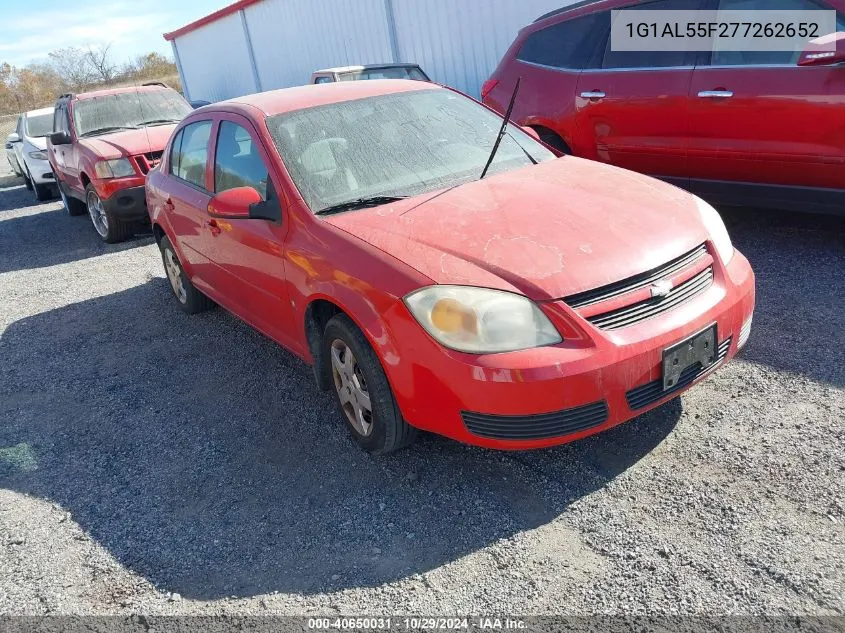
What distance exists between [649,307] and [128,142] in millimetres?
7577

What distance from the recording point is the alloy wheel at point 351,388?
3.18m

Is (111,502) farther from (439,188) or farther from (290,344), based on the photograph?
(439,188)

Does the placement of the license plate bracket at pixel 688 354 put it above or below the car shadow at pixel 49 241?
above

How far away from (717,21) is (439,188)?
3036mm

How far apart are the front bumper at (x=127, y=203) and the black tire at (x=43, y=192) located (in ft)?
18.1

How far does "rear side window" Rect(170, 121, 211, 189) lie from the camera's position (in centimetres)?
459

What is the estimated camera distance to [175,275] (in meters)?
5.74

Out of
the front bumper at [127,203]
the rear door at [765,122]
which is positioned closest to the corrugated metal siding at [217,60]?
the front bumper at [127,203]

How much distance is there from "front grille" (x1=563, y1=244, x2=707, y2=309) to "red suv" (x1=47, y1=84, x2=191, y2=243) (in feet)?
22.6

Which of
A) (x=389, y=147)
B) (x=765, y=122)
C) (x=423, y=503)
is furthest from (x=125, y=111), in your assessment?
(x=423, y=503)

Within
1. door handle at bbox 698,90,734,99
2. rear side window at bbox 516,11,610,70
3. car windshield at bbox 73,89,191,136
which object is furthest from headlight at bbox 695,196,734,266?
car windshield at bbox 73,89,191,136

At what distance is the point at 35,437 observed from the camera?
4062mm

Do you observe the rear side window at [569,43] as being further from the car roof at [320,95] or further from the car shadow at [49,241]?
the car shadow at [49,241]

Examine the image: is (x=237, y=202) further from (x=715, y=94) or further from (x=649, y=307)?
(x=715, y=94)
